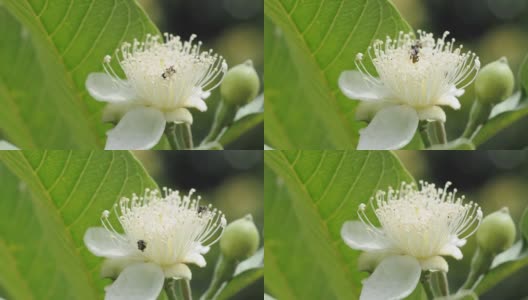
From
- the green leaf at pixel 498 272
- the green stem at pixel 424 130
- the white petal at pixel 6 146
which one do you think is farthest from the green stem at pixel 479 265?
the white petal at pixel 6 146

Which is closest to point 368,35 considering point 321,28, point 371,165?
point 321,28

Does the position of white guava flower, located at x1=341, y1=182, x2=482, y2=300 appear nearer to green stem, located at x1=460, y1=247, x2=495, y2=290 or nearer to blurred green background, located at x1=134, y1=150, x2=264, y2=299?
green stem, located at x1=460, y1=247, x2=495, y2=290

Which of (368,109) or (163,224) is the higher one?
(368,109)

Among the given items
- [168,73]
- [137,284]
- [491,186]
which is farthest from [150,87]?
[491,186]

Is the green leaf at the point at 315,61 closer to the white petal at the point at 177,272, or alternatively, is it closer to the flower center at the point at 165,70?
the flower center at the point at 165,70

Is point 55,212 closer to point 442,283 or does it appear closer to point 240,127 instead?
point 240,127

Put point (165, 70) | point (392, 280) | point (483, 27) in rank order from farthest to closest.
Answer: point (483, 27), point (165, 70), point (392, 280)
